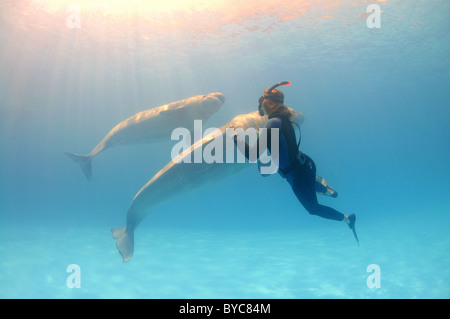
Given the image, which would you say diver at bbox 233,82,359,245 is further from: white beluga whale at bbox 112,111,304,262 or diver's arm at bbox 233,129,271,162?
white beluga whale at bbox 112,111,304,262

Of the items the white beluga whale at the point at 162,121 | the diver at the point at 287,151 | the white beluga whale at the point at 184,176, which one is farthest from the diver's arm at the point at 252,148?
the white beluga whale at the point at 162,121

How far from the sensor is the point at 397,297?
7.48m

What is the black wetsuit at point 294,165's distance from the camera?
16.1 feet

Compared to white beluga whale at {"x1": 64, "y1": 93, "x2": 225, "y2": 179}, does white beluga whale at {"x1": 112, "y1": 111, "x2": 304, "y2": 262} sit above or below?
below

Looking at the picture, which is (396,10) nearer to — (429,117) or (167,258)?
(167,258)

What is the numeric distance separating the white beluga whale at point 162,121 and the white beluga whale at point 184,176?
2.32m

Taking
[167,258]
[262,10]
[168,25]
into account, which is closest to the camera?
[167,258]

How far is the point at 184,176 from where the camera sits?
289 inches

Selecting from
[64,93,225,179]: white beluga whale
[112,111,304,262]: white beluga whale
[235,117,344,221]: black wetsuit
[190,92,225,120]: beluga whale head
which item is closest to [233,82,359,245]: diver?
[235,117,344,221]: black wetsuit

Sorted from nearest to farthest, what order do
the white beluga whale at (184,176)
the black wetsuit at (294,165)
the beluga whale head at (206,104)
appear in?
the black wetsuit at (294,165) < the white beluga whale at (184,176) < the beluga whale head at (206,104)

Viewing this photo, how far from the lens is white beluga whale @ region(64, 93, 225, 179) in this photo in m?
9.30

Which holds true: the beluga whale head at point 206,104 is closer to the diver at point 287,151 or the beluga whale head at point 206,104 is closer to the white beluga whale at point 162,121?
the white beluga whale at point 162,121
